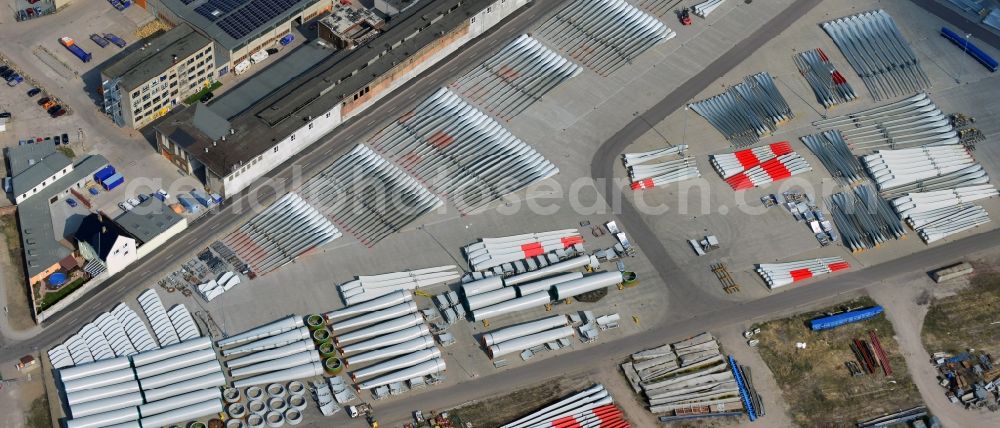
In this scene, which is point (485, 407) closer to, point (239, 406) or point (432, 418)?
point (432, 418)

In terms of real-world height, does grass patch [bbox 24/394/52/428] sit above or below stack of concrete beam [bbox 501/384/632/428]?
above

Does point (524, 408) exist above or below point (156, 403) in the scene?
below

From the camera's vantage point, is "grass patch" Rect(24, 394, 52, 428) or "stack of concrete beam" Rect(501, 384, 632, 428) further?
"stack of concrete beam" Rect(501, 384, 632, 428)

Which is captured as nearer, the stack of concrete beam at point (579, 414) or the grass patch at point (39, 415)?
the grass patch at point (39, 415)

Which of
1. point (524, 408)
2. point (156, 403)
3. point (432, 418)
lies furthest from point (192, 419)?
point (524, 408)
